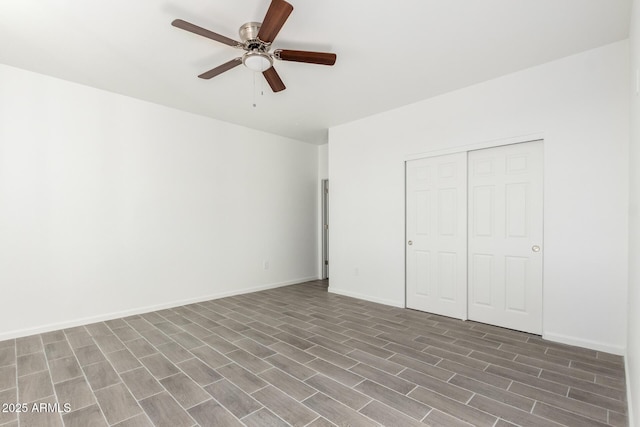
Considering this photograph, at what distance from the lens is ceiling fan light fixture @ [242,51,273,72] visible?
8.18ft

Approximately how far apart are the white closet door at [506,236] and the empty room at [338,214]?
0.02m

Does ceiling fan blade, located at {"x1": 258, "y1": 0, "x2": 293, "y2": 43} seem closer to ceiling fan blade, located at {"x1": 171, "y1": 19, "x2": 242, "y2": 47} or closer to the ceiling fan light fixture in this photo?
the ceiling fan light fixture

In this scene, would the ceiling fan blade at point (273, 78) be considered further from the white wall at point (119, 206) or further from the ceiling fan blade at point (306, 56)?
the white wall at point (119, 206)

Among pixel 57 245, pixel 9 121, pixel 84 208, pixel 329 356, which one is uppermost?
pixel 9 121

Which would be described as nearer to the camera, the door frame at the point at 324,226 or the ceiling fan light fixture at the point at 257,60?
the ceiling fan light fixture at the point at 257,60

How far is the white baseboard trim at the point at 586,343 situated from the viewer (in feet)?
8.99

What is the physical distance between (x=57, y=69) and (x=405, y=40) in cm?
358

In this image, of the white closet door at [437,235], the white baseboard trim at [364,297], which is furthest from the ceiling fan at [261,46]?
the white baseboard trim at [364,297]

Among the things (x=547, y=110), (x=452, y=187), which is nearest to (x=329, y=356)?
(x=452, y=187)

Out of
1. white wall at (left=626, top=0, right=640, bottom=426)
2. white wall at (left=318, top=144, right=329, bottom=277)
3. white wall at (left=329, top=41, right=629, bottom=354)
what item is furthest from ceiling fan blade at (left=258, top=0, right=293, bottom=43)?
white wall at (left=318, top=144, right=329, bottom=277)

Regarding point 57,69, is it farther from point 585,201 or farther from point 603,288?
point 603,288

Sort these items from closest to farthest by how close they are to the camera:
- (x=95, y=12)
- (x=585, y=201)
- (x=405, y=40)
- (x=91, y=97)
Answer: (x=95, y=12)
(x=405, y=40)
(x=585, y=201)
(x=91, y=97)

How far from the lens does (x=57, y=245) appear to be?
3.46 metres

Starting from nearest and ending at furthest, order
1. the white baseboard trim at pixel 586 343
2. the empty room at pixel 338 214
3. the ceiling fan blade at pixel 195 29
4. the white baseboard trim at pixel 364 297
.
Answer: the ceiling fan blade at pixel 195 29 → the empty room at pixel 338 214 → the white baseboard trim at pixel 586 343 → the white baseboard trim at pixel 364 297
